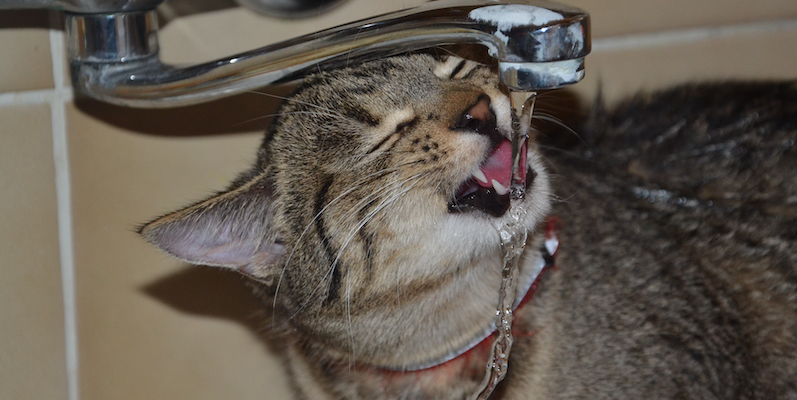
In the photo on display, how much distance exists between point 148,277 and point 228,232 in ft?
0.93

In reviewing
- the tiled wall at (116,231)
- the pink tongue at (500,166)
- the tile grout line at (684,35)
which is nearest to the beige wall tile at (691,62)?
the tile grout line at (684,35)

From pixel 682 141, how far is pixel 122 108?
1.09 m

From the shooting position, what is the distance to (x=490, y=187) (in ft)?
3.22

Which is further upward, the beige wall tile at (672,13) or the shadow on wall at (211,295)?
the beige wall tile at (672,13)

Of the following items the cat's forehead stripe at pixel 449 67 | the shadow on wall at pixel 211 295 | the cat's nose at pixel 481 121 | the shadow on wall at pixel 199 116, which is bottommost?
the shadow on wall at pixel 211 295

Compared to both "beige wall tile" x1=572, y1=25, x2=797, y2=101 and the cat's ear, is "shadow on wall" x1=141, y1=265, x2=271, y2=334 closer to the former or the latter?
the cat's ear

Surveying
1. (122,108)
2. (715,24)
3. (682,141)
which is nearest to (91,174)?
(122,108)

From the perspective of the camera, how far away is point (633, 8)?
1467 millimetres

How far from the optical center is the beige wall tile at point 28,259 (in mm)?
1073

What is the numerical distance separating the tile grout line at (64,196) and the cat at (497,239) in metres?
0.28

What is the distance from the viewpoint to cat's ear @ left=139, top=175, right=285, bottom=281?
932mm

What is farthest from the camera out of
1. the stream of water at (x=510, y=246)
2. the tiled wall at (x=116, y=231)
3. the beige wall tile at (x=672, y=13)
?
the beige wall tile at (x=672, y=13)

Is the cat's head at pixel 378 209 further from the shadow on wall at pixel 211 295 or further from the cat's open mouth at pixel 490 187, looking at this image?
the shadow on wall at pixel 211 295

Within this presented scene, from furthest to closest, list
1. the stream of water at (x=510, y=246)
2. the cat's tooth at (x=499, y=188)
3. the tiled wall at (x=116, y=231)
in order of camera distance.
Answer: the tiled wall at (x=116, y=231) < the cat's tooth at (x=499, y=188) < the stream of water at (x=510, y=246)
